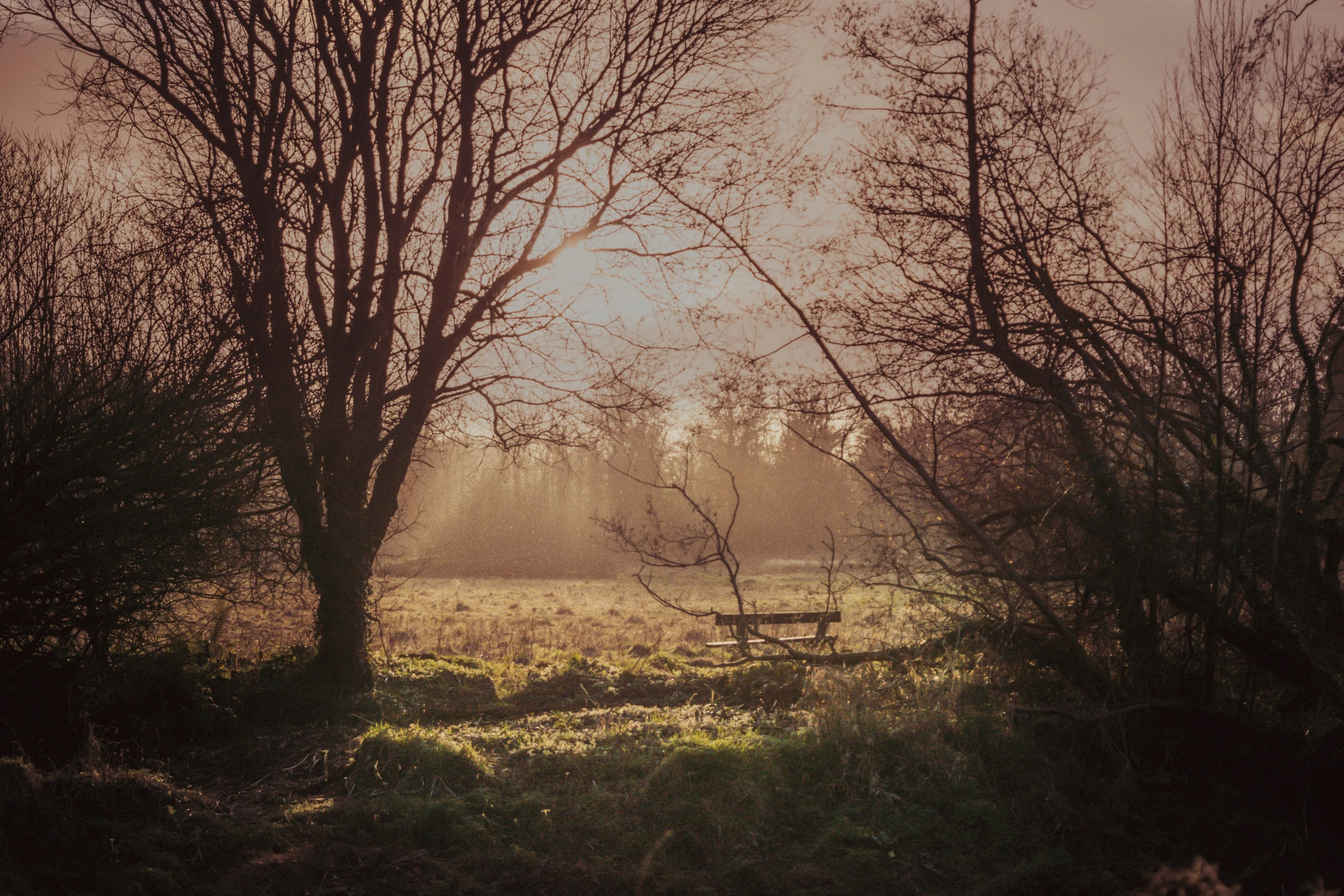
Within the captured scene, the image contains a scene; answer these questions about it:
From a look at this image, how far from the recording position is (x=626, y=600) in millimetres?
24156

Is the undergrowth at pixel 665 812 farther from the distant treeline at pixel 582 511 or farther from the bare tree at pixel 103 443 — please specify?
the distant treeline at pixel 582 511

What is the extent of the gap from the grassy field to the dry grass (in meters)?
2.29

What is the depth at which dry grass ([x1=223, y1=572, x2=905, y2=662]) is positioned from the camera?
10.8 meters

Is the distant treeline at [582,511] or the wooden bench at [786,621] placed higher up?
the distant treeline at [582,511]

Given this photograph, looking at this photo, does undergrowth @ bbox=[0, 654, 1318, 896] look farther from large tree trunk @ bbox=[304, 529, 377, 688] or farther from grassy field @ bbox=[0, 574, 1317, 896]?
large tree trunk @ bbox=[304, 529, 377, 688]

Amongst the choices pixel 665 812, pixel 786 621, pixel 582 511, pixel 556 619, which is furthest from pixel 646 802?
pixel 582 511

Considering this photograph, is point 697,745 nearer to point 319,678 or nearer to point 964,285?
point 964,285

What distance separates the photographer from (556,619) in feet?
61.9

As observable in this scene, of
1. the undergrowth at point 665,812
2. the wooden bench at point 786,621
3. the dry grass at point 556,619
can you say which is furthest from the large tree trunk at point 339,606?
the wooden bench at point 786,621

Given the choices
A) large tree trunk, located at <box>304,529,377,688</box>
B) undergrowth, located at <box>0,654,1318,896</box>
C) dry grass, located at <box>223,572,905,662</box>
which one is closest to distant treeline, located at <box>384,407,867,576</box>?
dry grass, located at <box>223,572,905,662</box>

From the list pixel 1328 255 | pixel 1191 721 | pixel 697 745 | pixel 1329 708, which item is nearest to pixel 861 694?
pixel 697 745

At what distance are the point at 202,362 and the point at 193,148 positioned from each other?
465 centimetres

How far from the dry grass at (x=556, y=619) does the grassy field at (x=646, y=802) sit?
90.0 inches

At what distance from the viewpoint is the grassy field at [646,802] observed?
432 cm
